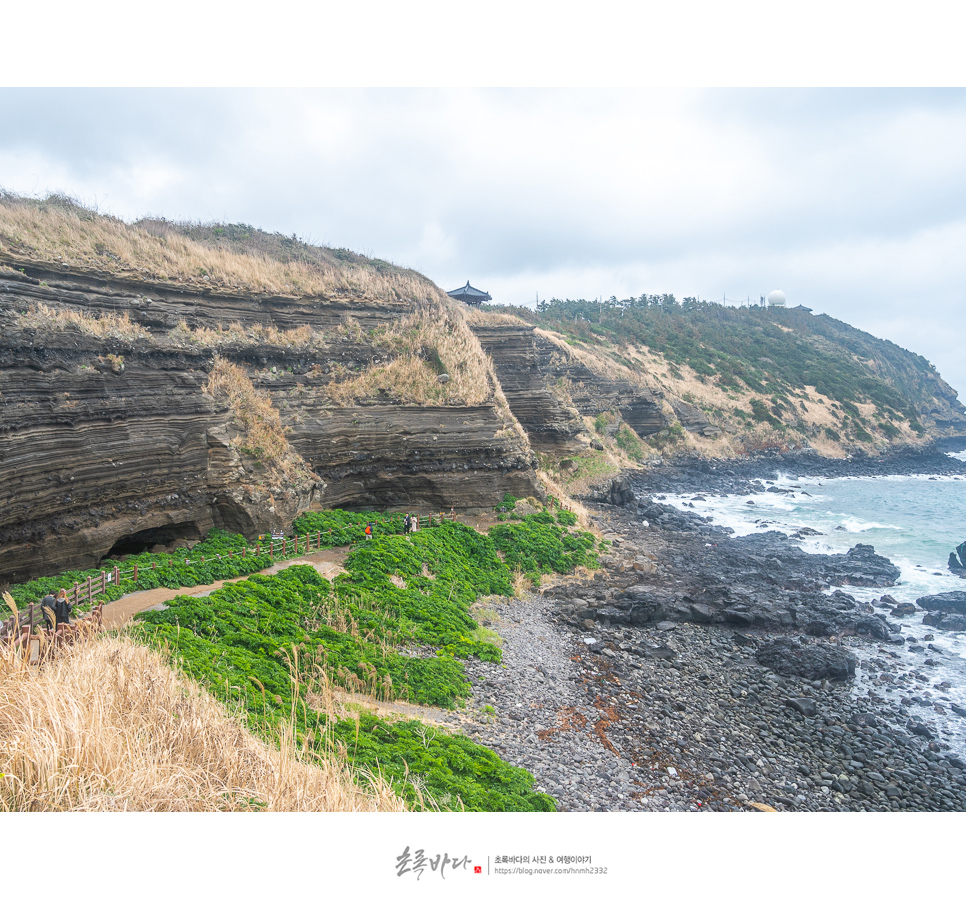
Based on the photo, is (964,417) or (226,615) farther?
(964,417)

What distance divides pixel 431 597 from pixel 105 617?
745 centimetres

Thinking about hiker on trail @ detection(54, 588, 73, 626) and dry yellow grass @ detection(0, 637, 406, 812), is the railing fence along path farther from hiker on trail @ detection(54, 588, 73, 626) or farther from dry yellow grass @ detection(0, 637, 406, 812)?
dry yellow grass @ detection(0, 637, 406, 812)

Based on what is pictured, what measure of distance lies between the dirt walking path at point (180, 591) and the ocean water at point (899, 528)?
14.2m

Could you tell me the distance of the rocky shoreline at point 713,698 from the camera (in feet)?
31.8

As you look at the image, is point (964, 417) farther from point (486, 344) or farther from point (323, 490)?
point (323, 490)

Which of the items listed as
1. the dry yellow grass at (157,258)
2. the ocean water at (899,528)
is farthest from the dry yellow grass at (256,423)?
the ocean water at (899,528)

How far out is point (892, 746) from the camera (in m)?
11.7

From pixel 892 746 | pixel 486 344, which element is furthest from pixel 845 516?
pixel 892 746

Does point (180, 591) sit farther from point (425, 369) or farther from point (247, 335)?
point (425, 369)

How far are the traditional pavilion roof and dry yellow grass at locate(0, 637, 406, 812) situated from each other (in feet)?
142

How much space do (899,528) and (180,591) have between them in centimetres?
3673

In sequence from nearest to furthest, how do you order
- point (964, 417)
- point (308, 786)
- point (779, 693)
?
1. point (308, 786)
2. point (779, 693)
3. point (964, 417)

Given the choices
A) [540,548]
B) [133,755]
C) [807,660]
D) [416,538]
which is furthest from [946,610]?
[133,755]

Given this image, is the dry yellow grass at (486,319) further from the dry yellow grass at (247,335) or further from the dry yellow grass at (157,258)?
the dry yellow grass at (247,335)
